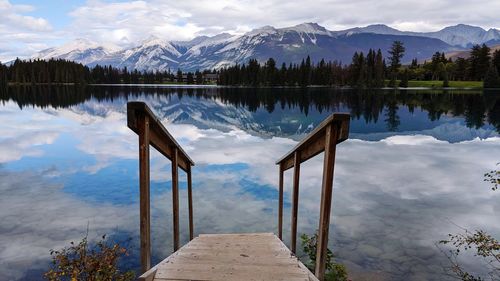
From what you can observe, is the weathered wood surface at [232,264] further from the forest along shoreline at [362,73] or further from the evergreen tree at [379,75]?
the evergreen tree at [379,75]

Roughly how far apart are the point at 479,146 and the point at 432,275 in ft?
76.7

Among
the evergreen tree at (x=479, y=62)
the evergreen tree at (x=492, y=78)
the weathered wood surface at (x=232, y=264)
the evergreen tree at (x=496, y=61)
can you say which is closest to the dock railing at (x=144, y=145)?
the weathered wood surface at (x=232, y=264)

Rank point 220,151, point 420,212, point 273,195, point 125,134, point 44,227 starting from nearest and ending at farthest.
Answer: point 44,227 → point 420,212 → point 273,195 → point 220,151 → point 125,134

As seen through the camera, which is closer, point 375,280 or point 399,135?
point 375,280

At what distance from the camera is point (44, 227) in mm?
11727

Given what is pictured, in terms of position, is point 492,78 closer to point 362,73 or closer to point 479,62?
point 479,62

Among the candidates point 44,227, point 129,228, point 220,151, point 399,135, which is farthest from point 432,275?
point 399,135

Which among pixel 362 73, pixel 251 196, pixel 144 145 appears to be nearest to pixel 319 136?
pixel 144 145

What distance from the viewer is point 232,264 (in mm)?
5562

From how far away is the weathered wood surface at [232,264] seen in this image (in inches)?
196

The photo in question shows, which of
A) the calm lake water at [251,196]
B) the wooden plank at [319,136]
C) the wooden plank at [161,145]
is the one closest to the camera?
the wooden plank at [319,136]

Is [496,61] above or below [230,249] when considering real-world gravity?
above

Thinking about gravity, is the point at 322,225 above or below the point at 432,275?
above

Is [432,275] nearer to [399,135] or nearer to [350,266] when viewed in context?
[350,266]
